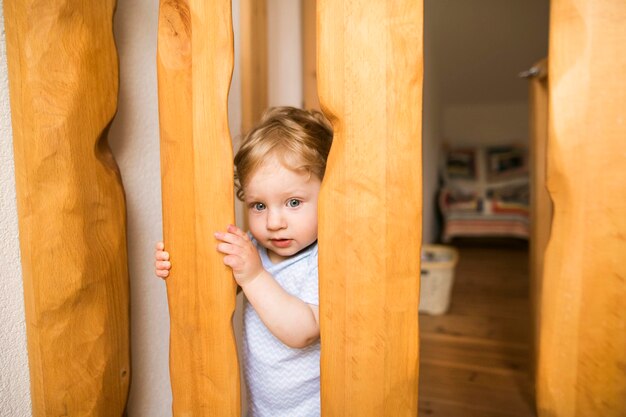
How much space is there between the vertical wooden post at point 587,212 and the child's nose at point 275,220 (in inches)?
17.3

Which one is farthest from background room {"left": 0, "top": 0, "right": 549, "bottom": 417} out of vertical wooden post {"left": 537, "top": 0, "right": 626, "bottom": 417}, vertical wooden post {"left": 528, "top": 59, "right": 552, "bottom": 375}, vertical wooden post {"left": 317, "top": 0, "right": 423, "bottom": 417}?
vertical wooden post {"left": 537, "top": 0, "right": 626, "bottom": 417}

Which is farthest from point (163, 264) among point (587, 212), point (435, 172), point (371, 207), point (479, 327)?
point (435, 172)

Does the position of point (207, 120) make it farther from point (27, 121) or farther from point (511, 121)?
point (511, 121)

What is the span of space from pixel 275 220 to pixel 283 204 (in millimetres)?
36

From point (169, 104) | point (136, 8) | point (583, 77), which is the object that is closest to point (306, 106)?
point (136, 8)

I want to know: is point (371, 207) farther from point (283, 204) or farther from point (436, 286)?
point (436, 286)

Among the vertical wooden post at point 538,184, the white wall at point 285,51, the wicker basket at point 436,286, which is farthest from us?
the wicker basket at point 436,286

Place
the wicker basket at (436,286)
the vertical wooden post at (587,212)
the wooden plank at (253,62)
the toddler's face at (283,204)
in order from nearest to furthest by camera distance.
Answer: the vertical wooden post at (587,212)
the toddler's face at (283,204)
the wooden plank at (253,62)
the wicker basket at (436,286)

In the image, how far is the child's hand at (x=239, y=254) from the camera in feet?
2.39

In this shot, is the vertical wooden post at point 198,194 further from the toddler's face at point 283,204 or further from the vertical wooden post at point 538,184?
the vertical wooden post at point 538,184

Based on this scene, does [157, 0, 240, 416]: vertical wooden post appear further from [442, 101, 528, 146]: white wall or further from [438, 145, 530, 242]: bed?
[442, 101, 528, 146]: white wall

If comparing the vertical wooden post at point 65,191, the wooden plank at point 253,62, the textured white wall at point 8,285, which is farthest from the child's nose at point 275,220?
the wooden plank at point 253,62

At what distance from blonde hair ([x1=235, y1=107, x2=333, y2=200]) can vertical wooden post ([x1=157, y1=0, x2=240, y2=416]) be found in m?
0.17

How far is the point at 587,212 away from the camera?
0.61 m
